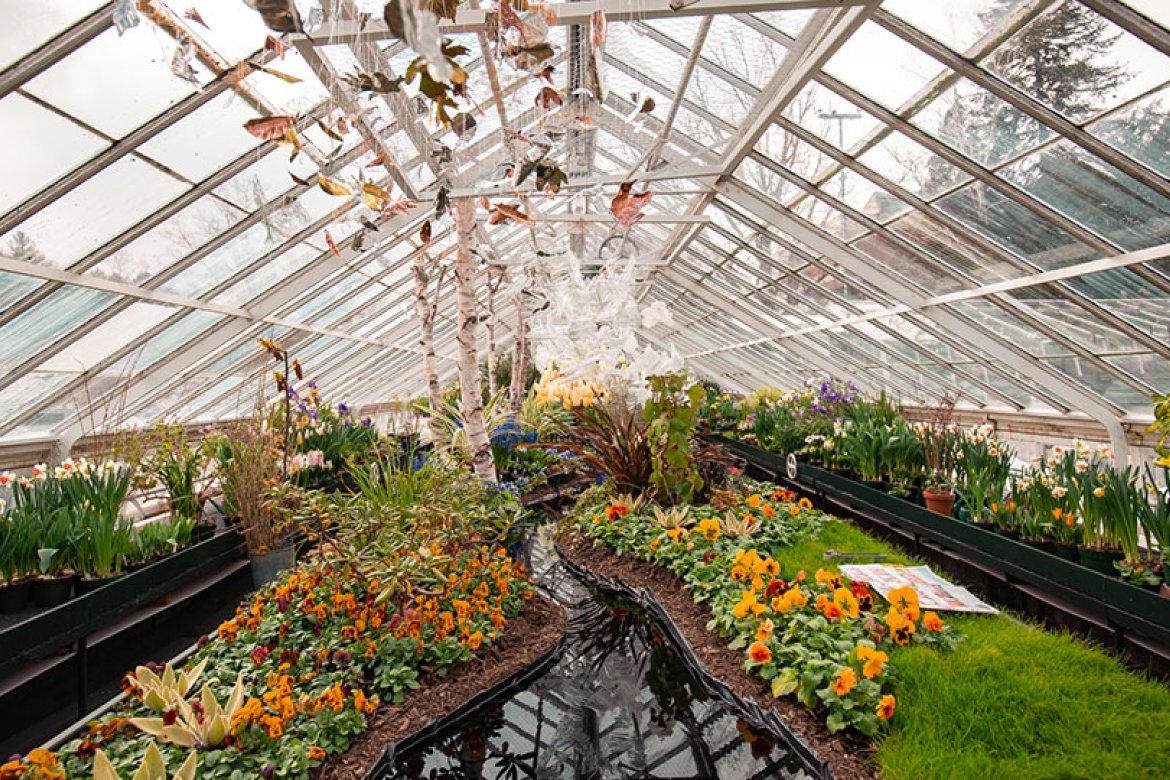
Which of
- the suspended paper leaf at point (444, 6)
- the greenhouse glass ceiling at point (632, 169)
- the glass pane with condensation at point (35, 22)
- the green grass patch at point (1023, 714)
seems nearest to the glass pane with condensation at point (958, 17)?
the greenhouse glass ceiling at point (632, 169)

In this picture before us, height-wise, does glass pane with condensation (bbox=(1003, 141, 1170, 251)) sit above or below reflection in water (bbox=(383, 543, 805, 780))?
above

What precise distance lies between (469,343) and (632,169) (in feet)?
4.87

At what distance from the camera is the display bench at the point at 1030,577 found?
7.28 ft

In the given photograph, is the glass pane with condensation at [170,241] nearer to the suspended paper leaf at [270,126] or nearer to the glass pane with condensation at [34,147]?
the glass pane with condensation at [34,147]

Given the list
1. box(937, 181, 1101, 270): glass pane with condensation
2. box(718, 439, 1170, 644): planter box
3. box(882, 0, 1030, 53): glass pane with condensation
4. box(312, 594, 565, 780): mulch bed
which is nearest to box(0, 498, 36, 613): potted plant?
box(312, 594, 565, 780): mulch bed

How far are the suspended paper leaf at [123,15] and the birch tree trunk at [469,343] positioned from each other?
2.83m

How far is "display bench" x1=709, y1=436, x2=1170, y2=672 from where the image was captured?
222 cm

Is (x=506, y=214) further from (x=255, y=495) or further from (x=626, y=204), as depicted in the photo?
(x=255, y=495)

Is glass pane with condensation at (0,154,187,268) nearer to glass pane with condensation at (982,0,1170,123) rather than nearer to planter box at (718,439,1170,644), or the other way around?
glass pane with condensation at (982,0,1170,123)

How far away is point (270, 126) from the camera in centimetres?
98

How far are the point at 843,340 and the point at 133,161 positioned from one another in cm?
808

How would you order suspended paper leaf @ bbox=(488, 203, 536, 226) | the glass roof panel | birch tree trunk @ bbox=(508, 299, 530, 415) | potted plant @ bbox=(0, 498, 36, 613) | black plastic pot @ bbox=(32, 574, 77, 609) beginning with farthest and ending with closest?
birch tree trunk @ bbox=(508, 299, 530, 415) < the glass roof panel < black plastic pot @ bbox=(32, 574, 77, 609) < potted plant @ bbox=(0, 498, 36, 613) < suspended paper leaf @ bbox=(488, 203, 536, 226)

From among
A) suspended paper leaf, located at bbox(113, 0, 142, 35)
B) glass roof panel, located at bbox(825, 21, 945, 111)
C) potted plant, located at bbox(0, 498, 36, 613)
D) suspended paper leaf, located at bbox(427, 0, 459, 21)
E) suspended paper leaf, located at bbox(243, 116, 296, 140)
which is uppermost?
glass roof panel, located at bbox(825, 21, 945, 111)

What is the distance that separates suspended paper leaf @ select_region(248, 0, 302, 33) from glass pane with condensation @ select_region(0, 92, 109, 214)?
9.89 feet
